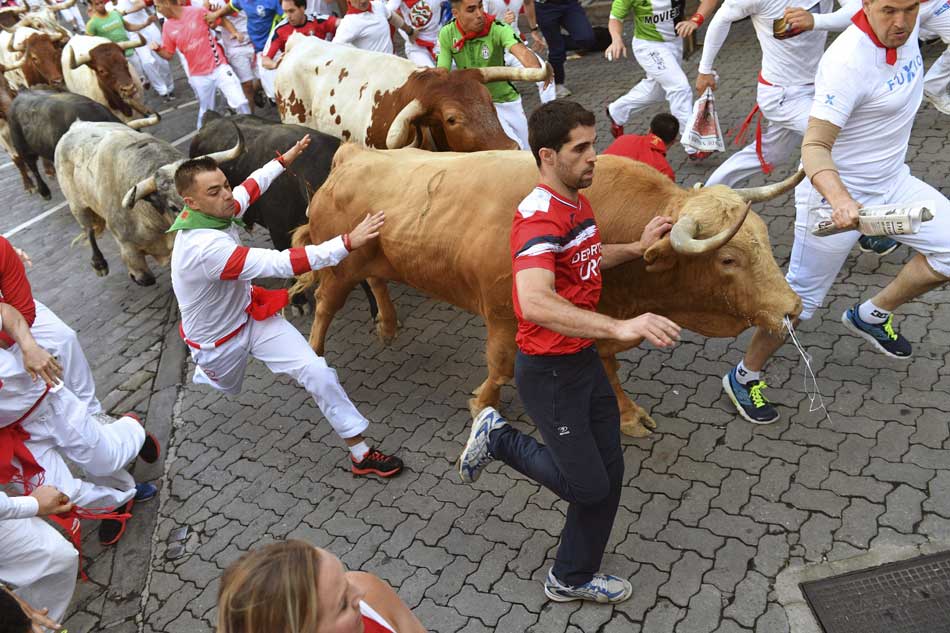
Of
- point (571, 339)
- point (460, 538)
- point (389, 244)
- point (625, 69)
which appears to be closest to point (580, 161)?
point (571, 339)

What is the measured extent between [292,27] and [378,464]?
6.32 metres

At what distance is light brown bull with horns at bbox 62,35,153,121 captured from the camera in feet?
34.3

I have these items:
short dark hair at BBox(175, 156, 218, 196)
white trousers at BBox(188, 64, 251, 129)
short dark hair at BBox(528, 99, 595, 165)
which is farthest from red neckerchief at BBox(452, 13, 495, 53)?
white trousers at BBox(188, 64, 251, 129)

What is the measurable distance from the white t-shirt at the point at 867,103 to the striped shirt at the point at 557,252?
1.74m

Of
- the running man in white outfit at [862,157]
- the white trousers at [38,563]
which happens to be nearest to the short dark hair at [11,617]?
the white trousers at [38,563]

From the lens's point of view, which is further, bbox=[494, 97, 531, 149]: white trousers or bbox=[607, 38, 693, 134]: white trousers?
bbox=[607, 38, 693, 134]: white trousers

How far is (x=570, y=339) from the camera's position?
3178mm

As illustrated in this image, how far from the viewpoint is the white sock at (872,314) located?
Result: 4.76 metres

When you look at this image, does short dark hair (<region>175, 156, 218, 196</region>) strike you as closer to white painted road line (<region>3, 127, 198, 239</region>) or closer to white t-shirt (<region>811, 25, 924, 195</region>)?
white t-shirt (<region>811, 25, 924, 195</region>)

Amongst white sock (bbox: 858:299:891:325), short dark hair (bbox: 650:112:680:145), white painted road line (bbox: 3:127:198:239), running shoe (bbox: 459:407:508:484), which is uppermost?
short dark hair (bbox: 650:112:680:145)

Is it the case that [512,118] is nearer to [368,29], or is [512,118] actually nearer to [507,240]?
[368,29]

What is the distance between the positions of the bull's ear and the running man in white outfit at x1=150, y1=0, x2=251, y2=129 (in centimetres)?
860

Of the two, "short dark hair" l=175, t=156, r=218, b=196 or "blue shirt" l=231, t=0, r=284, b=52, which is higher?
"short dark hair" l=175, t=156, r=218, b=196

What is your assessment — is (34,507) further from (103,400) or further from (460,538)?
(103,400)
